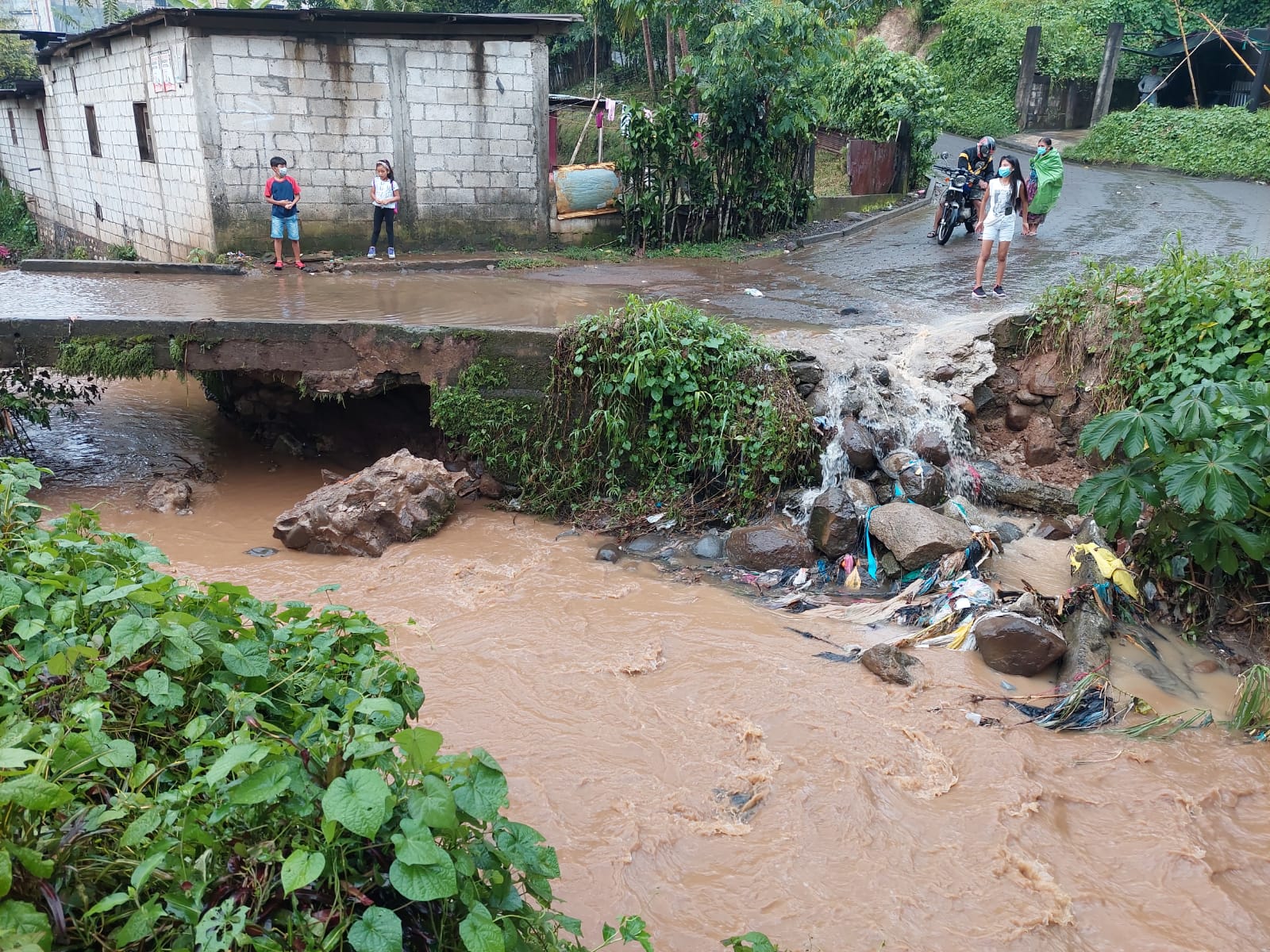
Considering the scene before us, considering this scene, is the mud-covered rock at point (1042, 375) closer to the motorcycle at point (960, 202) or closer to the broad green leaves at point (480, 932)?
the motorcycle at point (960, 202)

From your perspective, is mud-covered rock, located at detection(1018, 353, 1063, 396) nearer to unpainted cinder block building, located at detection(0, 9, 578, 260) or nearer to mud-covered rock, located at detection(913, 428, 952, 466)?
mud-covered rock, located at detection(913, 428, 952, 466)

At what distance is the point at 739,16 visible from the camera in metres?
13.1

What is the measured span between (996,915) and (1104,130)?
2292cm

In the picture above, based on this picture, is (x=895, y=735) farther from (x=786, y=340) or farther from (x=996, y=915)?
(x=786, y=340)

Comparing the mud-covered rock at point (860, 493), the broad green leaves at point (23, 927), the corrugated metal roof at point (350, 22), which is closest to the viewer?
the broad green leaves at point (23, 927)

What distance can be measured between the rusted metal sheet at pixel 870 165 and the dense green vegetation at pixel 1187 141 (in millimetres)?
7633

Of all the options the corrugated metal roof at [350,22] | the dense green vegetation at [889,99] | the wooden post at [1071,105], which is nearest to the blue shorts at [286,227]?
the corrugated metal roof at [350,22]

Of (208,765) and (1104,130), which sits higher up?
(1104,130)

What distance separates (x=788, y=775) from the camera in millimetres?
4965

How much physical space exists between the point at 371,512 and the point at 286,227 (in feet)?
19.0

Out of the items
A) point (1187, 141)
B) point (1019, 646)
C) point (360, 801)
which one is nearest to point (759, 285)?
point (1019, 646)

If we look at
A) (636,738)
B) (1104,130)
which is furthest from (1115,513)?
(1104,130)

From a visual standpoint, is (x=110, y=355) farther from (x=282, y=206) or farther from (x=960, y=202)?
(x=960, y=202)

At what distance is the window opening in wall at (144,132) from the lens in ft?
43.4
